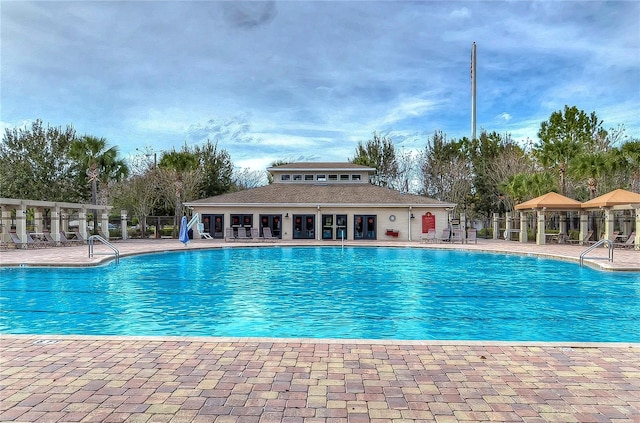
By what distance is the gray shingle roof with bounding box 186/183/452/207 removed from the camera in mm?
30781

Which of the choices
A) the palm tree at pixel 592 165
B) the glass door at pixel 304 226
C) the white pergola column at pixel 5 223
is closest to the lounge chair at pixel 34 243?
the white pergola column at pixel 5 223

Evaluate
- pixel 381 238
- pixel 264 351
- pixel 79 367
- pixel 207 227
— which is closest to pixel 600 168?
pixel 381 238

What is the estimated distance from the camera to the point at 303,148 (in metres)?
53.2

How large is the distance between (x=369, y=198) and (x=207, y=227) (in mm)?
11997

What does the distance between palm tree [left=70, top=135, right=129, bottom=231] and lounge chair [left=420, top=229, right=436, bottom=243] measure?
854 inches

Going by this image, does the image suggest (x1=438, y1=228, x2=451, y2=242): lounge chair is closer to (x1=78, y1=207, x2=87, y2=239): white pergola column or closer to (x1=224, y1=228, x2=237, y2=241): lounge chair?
(x1=224, y1=228, x2=237, y2=241): lounge chair

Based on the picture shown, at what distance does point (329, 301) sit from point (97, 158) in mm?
25653

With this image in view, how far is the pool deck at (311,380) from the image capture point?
3.67 metres

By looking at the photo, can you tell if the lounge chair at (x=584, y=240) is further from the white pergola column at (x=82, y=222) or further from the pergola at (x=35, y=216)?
the white pergola column at (x=82, y=222)

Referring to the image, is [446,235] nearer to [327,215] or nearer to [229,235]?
[327,215]

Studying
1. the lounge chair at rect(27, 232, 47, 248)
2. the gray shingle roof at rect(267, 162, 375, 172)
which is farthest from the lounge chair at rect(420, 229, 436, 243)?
the lounge chair at rect(27, 232, 47, 248)

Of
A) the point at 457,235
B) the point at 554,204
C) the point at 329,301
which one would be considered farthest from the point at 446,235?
the point at 329,301

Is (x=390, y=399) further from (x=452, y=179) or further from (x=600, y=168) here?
(x=452, y=179)

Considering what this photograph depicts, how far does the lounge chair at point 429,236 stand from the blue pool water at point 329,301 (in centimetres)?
1138
